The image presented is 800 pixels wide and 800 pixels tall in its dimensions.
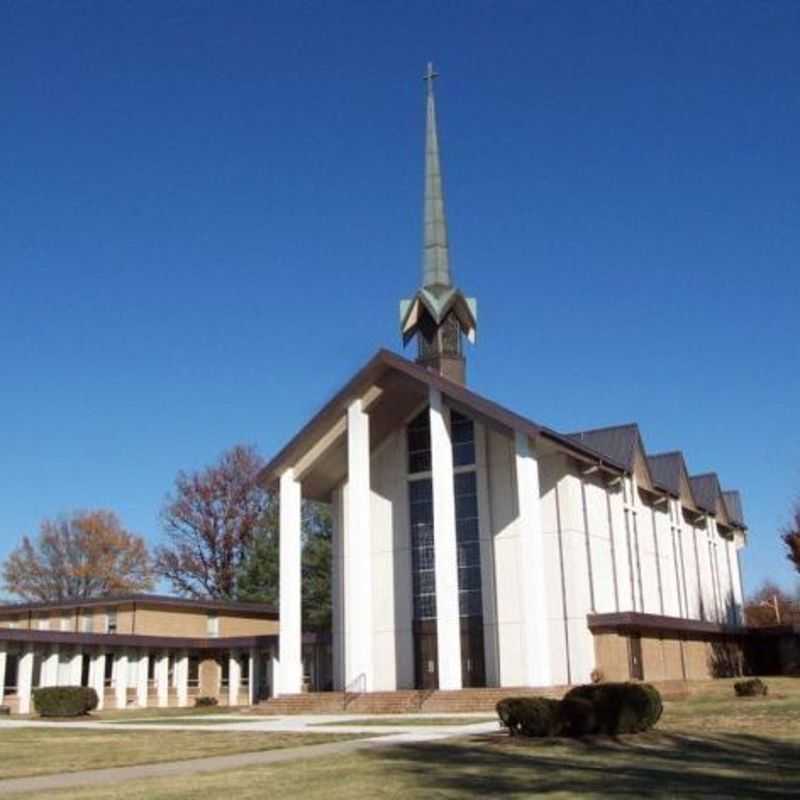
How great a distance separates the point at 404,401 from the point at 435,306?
493 centimetres

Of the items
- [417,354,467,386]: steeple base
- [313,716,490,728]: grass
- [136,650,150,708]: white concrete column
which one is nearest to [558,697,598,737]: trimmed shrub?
[313,716,490,728]: grass

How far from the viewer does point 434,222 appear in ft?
150

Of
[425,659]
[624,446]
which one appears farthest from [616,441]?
[425,659]

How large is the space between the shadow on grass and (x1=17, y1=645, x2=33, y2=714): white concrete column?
27.4 meters

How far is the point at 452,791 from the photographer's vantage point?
1220 centimetres

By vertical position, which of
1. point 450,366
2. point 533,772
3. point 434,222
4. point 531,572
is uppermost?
point 434,222

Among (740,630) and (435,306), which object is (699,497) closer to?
(740,630)

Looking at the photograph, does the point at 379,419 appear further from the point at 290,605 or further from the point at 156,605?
the point at 156,605

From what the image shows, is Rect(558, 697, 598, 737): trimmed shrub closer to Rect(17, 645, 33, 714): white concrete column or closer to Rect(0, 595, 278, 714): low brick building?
Rect(0, 595, 278, 714): low brick building

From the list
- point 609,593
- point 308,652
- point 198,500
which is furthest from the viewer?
point 198,500

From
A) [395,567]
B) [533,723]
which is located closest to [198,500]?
[395,567]

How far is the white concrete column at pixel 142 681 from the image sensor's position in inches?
1764

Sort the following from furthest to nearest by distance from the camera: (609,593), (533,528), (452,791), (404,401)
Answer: (404,401), (609,593), (533,528), (452,791)

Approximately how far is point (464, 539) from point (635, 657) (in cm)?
753
